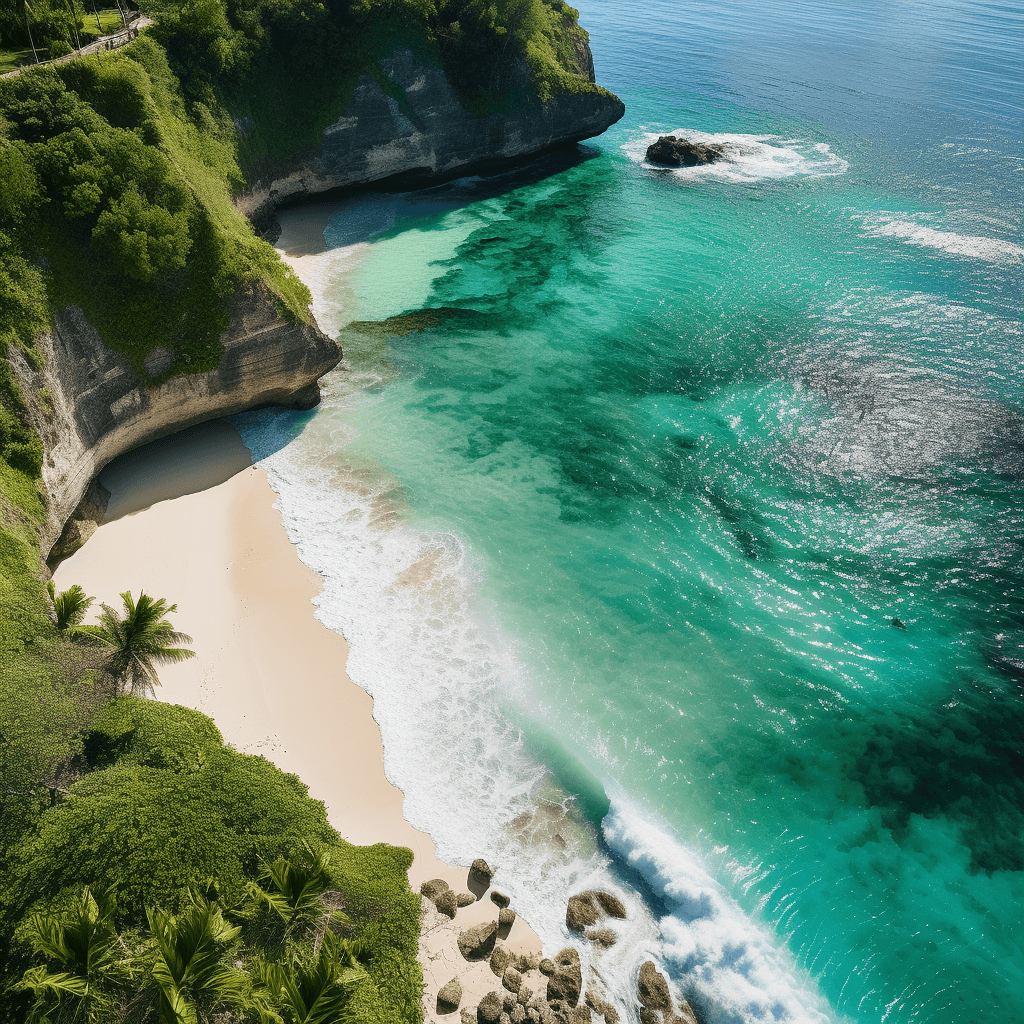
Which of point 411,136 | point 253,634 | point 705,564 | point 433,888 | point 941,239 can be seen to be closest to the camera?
point 433,888

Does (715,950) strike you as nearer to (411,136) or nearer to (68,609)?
(68,609)

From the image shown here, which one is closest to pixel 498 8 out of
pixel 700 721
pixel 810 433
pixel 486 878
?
pixel 810 433

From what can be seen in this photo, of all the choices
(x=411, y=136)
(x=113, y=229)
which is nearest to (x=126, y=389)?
(x=113, y=229)

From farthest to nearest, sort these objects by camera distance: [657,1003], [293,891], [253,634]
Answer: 1. [253,634]
2. [657,1003]
3. [293,891]

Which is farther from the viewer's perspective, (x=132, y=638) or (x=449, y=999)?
(x=132, y=638)

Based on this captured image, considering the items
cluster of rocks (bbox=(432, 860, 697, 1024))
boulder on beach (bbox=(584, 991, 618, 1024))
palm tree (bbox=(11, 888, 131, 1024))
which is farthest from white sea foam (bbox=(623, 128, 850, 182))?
palm tree (bbox=(11, 888, 131, 1024))

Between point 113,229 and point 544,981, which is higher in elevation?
point 113,229

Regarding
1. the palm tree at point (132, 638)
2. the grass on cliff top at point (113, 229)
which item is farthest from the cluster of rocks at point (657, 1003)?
the grass on cliff top at point (113, 229)

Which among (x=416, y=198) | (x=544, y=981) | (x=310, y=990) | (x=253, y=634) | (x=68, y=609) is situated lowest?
(x=544, y=981)

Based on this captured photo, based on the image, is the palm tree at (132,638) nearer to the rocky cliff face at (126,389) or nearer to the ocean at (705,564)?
the ocean at (705,564)
